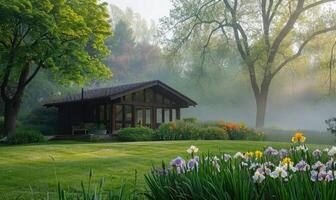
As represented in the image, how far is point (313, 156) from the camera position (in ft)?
18.3

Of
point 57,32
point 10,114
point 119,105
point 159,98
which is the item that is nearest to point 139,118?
point 159,98

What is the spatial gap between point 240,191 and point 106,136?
22670 mm

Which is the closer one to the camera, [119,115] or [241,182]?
[241,182]

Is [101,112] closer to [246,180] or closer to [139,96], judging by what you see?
[139,96]

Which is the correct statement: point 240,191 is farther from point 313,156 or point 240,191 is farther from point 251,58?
point 251,58

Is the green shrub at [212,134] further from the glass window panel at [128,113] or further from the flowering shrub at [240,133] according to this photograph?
the glass window panel at [128,113]

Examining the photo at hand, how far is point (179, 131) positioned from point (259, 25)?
15.3 meters

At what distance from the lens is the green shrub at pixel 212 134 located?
24969 mm

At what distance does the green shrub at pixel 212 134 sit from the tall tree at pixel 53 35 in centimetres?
683

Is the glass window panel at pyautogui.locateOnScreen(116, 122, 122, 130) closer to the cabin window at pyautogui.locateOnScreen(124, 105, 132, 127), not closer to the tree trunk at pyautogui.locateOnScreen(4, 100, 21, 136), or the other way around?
the cabin window at pyautogui.locateOnScreen(124, 105, 132, 127)

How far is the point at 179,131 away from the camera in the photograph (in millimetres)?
25359

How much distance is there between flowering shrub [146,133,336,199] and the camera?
3.85m

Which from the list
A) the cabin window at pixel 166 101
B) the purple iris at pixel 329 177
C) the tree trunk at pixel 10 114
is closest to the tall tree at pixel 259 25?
the cabin window at pixel 166 101

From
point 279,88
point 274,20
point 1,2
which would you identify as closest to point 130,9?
point 279,88
